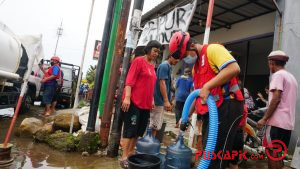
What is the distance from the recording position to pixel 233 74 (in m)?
2.33

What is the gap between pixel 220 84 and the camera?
91.6 inches

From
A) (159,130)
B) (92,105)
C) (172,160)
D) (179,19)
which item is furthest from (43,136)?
(179,19)

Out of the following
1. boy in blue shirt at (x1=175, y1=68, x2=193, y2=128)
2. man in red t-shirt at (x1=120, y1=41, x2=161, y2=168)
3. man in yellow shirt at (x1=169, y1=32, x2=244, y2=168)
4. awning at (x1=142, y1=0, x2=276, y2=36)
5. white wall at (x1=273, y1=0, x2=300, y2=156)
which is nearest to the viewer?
man in yellow shirt at (x1=169, y1=32, x2=244, y2=168)

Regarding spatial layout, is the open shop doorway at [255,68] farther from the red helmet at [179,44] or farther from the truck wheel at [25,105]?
the red helmet at [179,44]

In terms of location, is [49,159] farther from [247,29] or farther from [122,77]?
[247,29]

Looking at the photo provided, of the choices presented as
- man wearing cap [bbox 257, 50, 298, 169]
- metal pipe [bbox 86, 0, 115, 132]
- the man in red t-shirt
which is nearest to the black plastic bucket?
the man in red t-shirt

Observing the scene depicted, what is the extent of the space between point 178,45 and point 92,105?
2.87 meters

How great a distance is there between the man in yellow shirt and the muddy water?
2049 millimetres

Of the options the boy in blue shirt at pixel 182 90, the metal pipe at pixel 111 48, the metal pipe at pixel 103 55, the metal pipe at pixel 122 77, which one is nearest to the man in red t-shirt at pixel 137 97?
the metal pipe at pixel 122 77

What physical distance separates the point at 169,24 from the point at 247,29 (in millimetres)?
3694

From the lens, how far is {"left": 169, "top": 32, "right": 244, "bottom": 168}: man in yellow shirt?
234cm

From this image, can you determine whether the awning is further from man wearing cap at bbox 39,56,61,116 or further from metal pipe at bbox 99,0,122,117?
man wearing cap at bbox 39,56,61,116

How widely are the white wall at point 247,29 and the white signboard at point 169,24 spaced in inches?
137

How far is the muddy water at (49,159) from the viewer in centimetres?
389
